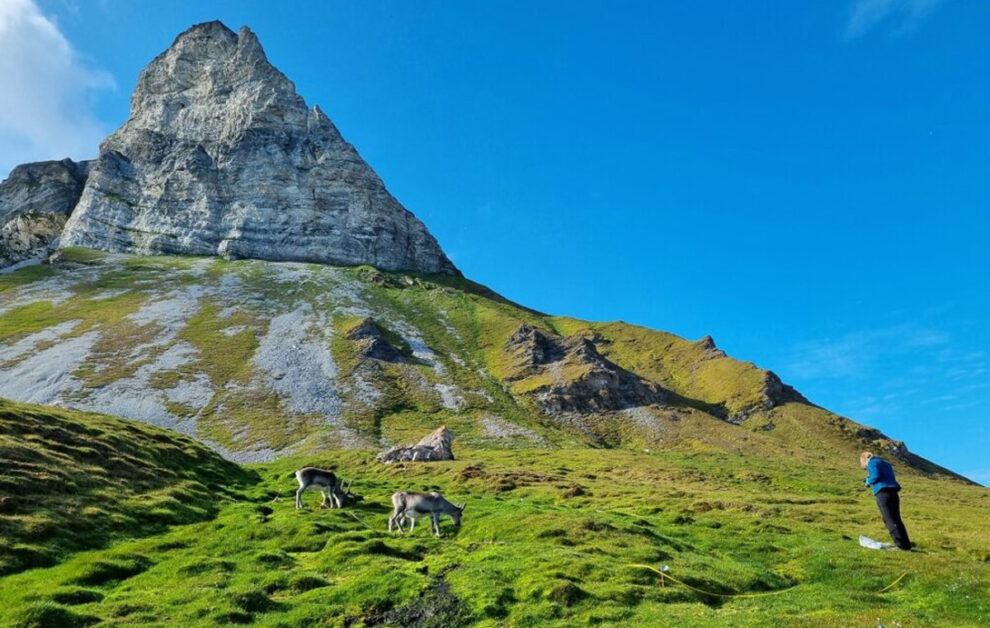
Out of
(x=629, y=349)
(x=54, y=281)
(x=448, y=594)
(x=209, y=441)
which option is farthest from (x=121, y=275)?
(x=448, y=594)

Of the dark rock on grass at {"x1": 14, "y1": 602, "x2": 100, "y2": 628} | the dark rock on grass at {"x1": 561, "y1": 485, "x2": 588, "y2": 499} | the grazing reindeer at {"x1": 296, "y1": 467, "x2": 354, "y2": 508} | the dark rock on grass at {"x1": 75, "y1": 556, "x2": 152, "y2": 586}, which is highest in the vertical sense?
the dark rock on grass at {"x1": 561, "y1": 485, "x2": 588, "y2": 499}

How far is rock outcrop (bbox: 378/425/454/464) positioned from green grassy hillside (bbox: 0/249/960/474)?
63.3 feet

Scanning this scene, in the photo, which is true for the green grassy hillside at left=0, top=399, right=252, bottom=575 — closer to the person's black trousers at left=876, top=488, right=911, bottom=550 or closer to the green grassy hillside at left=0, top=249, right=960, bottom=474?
the person's black trousers at left=876, top=488, right=911, bottom=550

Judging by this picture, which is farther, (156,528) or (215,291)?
(215,291)

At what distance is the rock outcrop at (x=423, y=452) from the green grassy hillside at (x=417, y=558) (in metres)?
24.0

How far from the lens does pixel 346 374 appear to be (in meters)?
125

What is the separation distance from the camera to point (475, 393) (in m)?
130

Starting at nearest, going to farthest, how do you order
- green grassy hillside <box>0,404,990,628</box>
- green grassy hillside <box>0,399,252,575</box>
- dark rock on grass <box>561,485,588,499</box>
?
green grassy hillside <box>0,404,990,628</box>
green grassy hillside <box>0,399,252,575</box>
dark rock on grass <box>561,485,588,499</box>

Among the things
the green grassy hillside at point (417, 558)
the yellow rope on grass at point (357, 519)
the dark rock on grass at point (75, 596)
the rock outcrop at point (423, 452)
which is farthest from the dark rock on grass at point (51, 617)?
the rock outcrop at point (423, 452)

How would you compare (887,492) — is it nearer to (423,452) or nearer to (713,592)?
(713,592)

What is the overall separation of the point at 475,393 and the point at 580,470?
57.9m

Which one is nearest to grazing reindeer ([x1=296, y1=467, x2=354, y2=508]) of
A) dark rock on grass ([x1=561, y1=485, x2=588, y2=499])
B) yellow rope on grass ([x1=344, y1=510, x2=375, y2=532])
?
yellow rope on grass ([x1=344, y1=510, x2=375, y2=532])

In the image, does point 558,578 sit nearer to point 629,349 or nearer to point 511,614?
point 511,614

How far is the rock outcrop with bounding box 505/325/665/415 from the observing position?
132875 mm
